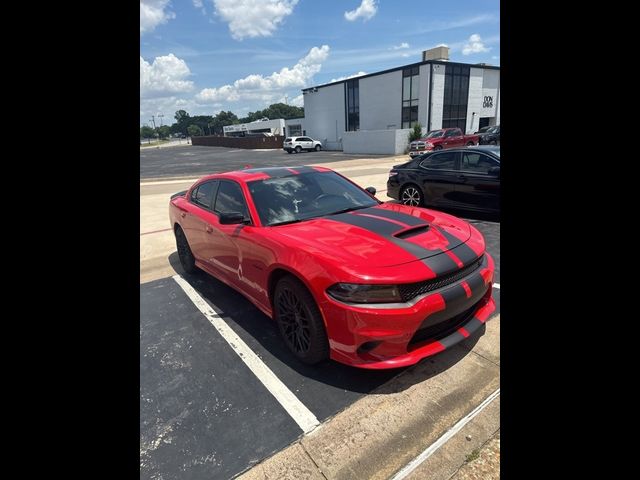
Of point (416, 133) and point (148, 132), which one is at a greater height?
point (148, 132)

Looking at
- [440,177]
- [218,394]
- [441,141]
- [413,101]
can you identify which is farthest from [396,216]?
[413,101]

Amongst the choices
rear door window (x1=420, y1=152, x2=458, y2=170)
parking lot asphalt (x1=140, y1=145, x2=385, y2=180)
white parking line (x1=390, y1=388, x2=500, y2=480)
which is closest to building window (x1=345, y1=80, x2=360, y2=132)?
parking lot asphalt (x1=140, y1=145, x2=385, y2=180)

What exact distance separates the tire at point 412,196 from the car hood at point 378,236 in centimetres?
425

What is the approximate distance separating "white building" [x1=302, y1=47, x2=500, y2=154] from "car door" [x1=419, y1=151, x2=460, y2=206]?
2100 cm

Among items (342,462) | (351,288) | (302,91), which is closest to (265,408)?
(342,462)

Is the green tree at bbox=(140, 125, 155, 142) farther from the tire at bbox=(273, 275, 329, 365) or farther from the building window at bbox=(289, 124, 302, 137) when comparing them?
the tire at bbox=(273, 275, 329, 365)

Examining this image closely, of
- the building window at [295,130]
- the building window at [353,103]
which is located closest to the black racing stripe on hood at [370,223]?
the building window at [353,103]

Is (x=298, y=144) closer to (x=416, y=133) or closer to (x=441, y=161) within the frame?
(x=416, y=133)

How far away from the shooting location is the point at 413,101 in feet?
105

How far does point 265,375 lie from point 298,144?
115ft

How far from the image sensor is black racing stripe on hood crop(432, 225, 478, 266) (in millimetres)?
2705

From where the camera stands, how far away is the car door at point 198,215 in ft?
14.1
